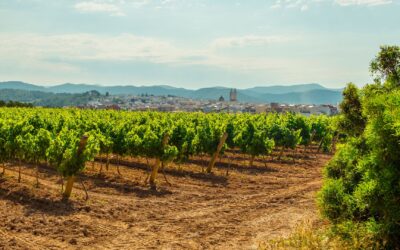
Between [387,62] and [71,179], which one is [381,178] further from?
[71,179]

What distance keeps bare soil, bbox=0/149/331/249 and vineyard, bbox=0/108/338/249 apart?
0.04 metres

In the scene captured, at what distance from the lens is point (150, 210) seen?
1712 cm

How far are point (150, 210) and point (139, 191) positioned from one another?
336cm

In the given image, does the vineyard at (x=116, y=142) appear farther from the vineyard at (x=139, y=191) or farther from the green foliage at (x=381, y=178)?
the green foliage at (x=381, y=178)

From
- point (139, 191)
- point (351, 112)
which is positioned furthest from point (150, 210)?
point (351, 112)

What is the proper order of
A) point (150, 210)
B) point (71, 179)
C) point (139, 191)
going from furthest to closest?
point (139, 191) < point (71, 179) < point (150, 210)

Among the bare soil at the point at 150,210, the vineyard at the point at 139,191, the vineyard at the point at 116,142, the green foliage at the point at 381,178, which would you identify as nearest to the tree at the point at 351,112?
the vineyard at the point at 139,191

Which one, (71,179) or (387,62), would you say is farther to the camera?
(71,179)

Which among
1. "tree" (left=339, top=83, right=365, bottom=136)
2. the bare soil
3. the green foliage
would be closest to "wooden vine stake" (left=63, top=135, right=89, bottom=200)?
the bare soil

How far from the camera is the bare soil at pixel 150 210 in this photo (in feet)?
44.3

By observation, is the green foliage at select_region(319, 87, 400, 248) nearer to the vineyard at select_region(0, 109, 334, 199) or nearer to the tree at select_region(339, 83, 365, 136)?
the tree at select_region(339, 83, 365, 136)

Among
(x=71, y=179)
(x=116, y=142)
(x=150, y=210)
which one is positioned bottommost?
(x=150, y=210)

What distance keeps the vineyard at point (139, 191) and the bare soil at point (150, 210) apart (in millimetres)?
38

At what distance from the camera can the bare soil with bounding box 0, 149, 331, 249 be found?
44.3ft
